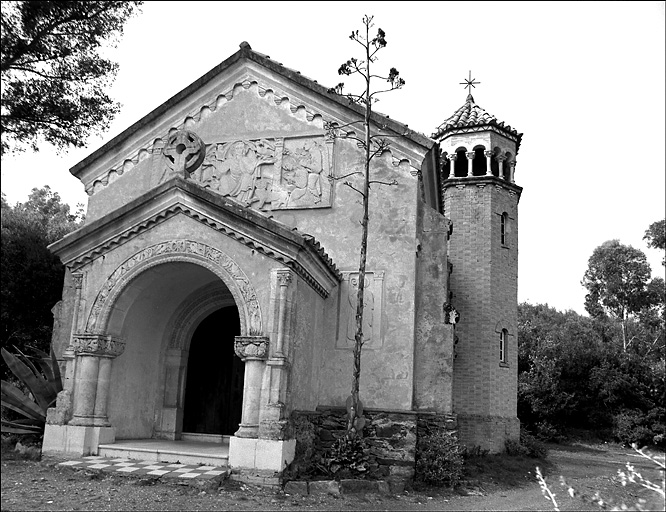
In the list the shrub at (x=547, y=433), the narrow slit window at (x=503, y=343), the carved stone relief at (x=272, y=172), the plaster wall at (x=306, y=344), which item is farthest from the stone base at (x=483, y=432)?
the shrub at (x=547, y=433)

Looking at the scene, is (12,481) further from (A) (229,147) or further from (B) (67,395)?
(A) (229,147)

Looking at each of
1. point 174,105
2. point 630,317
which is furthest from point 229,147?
point 630,317

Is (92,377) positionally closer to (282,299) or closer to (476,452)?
(282,299)

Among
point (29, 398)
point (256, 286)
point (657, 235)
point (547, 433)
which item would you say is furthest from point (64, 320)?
point (657, 235)

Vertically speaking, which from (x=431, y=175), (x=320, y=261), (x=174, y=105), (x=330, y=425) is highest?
(x=174, y=105)

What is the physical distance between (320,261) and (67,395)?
5209mm

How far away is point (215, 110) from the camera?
15648 millimetres

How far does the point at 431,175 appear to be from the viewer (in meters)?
15.9

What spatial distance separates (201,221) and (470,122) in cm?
1046

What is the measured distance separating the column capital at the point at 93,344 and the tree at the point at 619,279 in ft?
114

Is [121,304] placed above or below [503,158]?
below

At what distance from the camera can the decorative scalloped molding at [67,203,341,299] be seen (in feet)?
38.0

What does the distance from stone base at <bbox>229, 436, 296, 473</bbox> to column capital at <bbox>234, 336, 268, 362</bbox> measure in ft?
4.40

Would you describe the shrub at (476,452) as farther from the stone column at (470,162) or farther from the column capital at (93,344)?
the column capital at (93,344)
